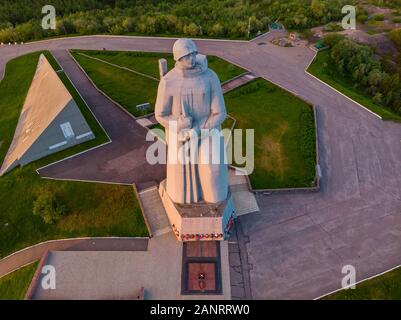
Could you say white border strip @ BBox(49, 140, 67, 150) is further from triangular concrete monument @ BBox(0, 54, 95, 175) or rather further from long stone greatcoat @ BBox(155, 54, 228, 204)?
long stone greatcoat @ BBox(155, 54, 228, 204)

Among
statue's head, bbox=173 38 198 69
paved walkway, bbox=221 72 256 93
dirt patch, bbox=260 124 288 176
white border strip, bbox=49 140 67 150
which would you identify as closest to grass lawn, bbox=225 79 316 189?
dirt patch, bbox=260 124 288 176

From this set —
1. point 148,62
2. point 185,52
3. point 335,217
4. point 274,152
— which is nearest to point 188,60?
point 185,52

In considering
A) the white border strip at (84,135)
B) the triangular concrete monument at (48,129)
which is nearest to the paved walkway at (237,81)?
the white border strip at (84,135)

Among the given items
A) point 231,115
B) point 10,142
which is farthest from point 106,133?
point 231,115

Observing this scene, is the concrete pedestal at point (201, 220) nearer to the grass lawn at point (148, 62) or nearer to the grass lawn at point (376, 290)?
the grass lawn at point (376, 290)

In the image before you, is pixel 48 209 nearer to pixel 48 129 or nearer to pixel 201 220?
pixel 48 129

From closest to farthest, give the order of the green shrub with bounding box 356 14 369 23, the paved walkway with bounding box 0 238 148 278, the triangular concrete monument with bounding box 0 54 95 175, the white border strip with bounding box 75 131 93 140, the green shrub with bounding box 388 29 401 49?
1. the paved walkway with bounding box 0 238 148 278
2. the triangular concrete monument with bounding box 0 54 95 175
3. the white border strip with bounding box 75 131 93 140
4. the green shrub with bounding box 388 29 401 49
5. the green shrub with bounding box 356 14 369 23
